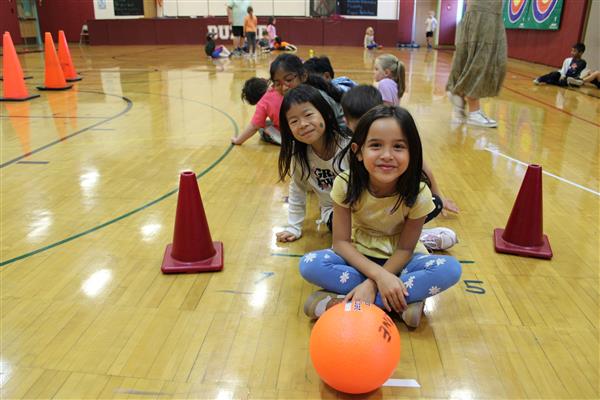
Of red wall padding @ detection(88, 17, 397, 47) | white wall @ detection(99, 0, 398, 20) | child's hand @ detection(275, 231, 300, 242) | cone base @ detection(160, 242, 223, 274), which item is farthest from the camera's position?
white wall @ detection(99, 0, 398, 20)

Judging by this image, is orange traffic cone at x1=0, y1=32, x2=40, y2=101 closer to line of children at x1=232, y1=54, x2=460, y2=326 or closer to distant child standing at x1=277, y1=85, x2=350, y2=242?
distant child standing at x1=277, y1=85, x2=350, y2=242

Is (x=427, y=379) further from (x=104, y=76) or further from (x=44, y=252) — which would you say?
(x=104, y=76)

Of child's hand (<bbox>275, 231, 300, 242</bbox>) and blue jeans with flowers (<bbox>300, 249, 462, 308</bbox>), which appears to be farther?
child's hand (<bbox>275, 231, 300, 242</bbox>)

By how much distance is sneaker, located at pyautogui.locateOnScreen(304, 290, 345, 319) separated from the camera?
1688 mm

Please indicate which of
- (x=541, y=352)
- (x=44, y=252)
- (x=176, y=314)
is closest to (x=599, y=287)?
(x=541, y=352)

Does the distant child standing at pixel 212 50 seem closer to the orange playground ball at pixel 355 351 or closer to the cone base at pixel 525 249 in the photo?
the cone base at pixel 525 249

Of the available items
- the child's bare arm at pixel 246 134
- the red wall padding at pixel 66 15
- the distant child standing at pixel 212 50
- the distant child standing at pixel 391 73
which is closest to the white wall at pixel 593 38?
the distant child standing at pixel 391 73

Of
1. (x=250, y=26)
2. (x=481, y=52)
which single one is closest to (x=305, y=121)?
(x=481, y=52)

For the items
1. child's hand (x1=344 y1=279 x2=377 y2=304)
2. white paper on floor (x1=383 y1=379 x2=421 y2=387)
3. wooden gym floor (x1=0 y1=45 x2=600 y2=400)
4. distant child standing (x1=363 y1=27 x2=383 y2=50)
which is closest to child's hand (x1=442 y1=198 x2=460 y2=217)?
wooden gym floor (x1=0 y1=45 x2=600 y2=400)

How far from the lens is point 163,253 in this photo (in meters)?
2.23

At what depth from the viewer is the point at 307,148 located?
89.7 inches

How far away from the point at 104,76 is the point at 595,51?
8.17 meters

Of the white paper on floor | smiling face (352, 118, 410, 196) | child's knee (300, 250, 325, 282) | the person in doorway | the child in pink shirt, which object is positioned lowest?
the white paper on floor

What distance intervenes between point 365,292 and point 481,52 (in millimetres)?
3695
